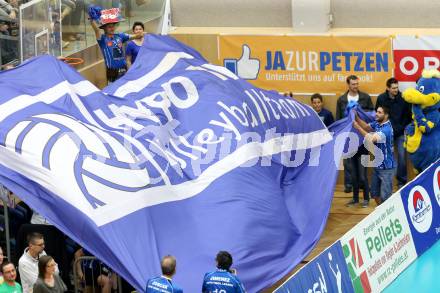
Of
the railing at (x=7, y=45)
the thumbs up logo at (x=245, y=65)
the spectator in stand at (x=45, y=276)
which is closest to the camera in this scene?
the spectator in stand at (x=45, y=276)

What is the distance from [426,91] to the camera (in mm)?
17031

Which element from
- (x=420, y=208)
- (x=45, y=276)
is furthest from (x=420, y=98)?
(x=45, y=276)

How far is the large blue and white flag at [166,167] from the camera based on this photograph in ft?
37.8

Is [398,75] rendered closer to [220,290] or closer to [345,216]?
[345,216]

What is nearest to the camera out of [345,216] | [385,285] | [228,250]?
[228,250]

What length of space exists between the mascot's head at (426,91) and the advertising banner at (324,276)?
4.81 meters

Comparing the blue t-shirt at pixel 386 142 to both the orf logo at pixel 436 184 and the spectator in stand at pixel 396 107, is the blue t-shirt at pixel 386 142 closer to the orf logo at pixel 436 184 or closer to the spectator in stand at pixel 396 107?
the orf logo at pixel 436 184

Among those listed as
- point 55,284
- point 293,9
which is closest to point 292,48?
point 293,9

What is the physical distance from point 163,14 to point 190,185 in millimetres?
7496

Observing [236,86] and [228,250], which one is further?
[236,86]

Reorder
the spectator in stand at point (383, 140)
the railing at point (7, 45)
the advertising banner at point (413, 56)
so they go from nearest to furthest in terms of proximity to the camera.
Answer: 1. the railing at point (7, 45)
2. the spectator in stand at point (383, 140)
3. the advertising banner at point (413, 56)

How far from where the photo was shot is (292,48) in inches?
749

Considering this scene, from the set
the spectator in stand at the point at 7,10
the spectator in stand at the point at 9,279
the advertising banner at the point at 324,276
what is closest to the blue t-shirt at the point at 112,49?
the spectator in stand at the point at 7,10

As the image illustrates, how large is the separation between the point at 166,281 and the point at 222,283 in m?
0.64
